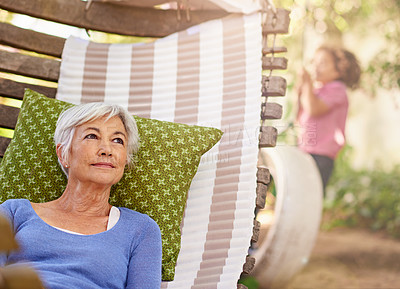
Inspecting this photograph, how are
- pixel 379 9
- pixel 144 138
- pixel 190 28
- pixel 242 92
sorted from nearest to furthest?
1. pixel 144 138
2. pixel 242 92
3. pixel 190 28
4. pixel 379 9

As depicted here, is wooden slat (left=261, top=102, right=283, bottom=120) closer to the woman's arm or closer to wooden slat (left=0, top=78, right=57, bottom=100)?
wooden slat (left=0, top=78, right=57, bottom=100)

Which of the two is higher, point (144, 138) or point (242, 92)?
point (242, 92)

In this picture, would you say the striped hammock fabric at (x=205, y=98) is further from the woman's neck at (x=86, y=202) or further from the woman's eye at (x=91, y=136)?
the woman's eye at (x=91, y=136)

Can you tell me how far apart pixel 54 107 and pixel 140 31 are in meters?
0.84

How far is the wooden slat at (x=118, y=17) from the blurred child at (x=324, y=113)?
149 centimetres

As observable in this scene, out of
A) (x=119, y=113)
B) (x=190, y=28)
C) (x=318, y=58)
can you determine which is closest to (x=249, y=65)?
(x=190, y=28)

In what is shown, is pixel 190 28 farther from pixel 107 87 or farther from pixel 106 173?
pixel 106 173

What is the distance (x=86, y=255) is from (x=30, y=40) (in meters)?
1.37

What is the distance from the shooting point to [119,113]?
1849 millimetres

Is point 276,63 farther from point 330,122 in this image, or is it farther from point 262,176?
point 330,122

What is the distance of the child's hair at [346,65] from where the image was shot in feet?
14.1

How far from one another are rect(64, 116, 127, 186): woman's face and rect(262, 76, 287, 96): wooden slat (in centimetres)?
87

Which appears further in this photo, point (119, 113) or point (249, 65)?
point (249, 65)

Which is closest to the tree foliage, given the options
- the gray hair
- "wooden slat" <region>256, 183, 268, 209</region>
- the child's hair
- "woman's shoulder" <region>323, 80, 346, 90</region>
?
the child's hair
